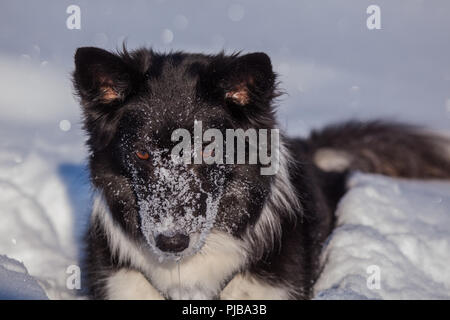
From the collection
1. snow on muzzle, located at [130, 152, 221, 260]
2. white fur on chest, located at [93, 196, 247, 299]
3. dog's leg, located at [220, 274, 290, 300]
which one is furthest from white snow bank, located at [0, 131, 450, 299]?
snow on muzzle, located at [130, 152, 221, 260]

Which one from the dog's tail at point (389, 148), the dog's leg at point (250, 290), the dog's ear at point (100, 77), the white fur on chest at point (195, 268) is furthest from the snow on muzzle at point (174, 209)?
the dog's tail at point (389, 148)

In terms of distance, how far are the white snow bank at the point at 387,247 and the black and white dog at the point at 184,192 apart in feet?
1.06

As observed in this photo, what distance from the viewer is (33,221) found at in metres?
5.67

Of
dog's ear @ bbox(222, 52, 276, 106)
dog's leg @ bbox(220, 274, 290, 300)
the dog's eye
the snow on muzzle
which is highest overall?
dog's ear @ bbox(222, 52, 276, 106)

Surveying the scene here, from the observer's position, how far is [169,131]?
11.6 feet

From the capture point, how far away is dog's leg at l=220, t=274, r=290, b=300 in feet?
12.7

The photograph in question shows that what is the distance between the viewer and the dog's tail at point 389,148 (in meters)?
6.86

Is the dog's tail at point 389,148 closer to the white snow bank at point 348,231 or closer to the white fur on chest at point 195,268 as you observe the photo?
the white snow bank at point 348,231

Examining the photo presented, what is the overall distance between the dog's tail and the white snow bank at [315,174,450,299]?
1.04 m

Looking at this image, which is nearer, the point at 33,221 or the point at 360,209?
the point at 360,209

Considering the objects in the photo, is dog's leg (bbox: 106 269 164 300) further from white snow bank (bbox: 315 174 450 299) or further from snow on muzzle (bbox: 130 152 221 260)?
white snow bank (bbox: 315 174 450 299)
